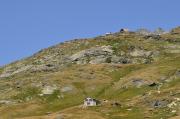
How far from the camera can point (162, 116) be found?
466ft

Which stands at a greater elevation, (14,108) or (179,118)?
(14,108)

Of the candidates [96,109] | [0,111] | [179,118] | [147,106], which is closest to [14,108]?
[0,111]

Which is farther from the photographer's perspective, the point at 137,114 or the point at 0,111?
the point at 0,111

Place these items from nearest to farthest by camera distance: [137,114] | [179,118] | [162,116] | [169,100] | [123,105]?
1. [179,118]
2. [162,116]
3. [137,114]
4. [169,100]
5. [123,105]

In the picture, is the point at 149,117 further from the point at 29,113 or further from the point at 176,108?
the point at 29,113

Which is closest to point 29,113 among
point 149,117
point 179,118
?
point 149,117

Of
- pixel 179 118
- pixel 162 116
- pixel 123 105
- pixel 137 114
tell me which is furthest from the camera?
pixel 123 105

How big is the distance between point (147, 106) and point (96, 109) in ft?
61.2

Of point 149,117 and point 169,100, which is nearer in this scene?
point 149,117

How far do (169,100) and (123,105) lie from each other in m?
19.4

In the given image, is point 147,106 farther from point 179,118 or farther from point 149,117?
point 179,118

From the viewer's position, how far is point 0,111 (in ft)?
636

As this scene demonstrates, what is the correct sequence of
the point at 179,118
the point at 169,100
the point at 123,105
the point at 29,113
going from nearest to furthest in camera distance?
1. the point at 179,118
2. the point at 169,100
3. the point at 123,105
4. the point at 29,113

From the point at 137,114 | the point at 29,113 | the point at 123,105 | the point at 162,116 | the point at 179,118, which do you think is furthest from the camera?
the point at 29,113
